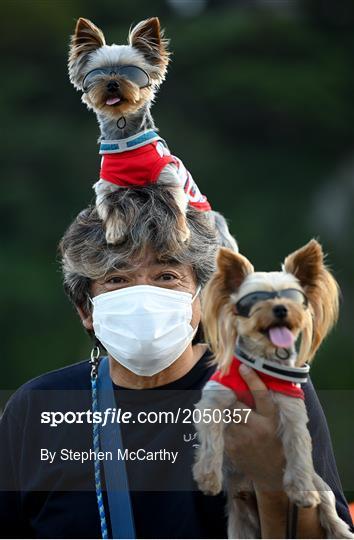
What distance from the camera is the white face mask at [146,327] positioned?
253 cm

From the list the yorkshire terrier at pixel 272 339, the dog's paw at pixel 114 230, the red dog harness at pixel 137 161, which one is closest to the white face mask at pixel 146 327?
the dog's paw at pixel 114 230

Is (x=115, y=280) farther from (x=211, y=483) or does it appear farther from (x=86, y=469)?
(x=211, y=483)

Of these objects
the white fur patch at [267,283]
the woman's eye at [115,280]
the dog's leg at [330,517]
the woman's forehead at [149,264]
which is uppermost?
the woman's forehead at [149,264]

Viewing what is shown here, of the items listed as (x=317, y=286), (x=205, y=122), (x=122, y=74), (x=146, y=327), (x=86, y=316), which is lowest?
(x=317, y=286)

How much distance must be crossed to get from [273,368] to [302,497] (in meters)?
0.23

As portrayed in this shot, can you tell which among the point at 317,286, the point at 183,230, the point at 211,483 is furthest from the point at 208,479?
the point at 183,230

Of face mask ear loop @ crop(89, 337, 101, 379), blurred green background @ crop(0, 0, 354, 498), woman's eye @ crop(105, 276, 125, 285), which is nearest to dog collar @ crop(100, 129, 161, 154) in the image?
Answer: woman's eye @ crop(105, 276, 125, 285)

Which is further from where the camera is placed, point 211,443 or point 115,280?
point 115,280

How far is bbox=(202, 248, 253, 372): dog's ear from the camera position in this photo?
1.89m

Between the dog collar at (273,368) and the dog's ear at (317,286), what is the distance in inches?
1.7

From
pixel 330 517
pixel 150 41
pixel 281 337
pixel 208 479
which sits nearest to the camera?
pixel 281 337

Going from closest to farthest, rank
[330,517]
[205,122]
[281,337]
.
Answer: [281,337] → [330,517] → [205,122]

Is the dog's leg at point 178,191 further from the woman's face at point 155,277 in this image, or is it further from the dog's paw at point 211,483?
the dog's paw at point 211,483

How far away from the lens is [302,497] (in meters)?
1.93
